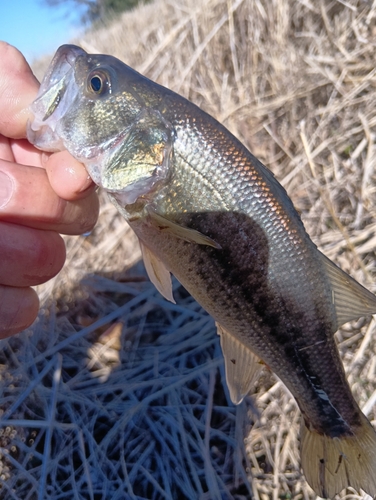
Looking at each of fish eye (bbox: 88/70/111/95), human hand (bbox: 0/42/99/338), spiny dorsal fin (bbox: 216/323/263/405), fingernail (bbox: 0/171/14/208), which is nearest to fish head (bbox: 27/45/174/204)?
fish eye (bbox: 88/70/111/95)

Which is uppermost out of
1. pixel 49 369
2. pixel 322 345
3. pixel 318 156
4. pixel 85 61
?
pixel 318 156

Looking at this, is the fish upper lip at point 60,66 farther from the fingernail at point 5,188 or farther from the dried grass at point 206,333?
the dried grass at point 206,333

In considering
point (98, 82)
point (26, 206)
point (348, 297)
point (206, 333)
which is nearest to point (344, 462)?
point (348, 297)

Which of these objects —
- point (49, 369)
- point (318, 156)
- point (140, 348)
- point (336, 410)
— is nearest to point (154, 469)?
point (140, 348)

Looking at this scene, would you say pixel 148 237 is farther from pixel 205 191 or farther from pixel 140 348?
pixel 140 348

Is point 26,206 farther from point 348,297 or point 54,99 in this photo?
point 348,297
